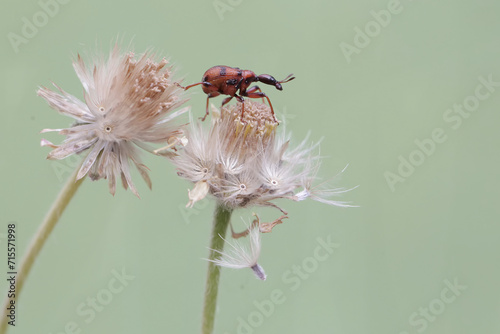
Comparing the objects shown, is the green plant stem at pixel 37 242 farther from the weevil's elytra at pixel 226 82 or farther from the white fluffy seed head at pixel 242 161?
the weevil's elytra at pixel 226 82

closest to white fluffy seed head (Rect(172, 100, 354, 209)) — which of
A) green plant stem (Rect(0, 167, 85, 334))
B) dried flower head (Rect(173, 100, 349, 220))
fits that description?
dried flower head (Rect(173, 100, 349, 220))

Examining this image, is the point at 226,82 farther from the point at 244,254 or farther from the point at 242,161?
the point at 244,254

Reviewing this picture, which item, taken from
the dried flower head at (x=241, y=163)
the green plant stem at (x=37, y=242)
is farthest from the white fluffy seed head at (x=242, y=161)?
the green plant stem at (x=37, y=242)

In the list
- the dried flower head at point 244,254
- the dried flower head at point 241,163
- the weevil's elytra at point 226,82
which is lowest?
the dried flower head at point 244,254

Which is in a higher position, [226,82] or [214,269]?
[226,82]

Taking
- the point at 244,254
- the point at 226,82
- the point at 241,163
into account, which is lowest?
the point at 244,254

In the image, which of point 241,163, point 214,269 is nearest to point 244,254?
point 214,269

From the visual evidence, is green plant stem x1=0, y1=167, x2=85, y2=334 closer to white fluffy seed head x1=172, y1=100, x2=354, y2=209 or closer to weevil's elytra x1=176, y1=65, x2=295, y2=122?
white fluffy seed head x1=172, y1=100, x2=354, y2=209
